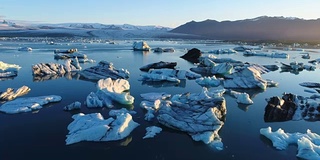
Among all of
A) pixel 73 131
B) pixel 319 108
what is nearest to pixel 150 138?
pixel 73 131

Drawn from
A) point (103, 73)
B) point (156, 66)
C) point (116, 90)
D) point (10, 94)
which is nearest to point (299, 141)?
point (116, 90)

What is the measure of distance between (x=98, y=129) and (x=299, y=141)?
15.6ft

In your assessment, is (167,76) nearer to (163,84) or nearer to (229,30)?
(163,84)

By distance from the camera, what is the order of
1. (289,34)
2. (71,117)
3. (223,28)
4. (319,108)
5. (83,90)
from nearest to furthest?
1. (71,117)
2. (319,108)
3. (83,90)
4. (289,34)
5. (223,28)

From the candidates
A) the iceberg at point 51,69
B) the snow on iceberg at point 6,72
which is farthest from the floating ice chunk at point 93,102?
the iceberg at point 51,69

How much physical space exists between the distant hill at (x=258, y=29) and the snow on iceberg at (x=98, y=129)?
360 feet

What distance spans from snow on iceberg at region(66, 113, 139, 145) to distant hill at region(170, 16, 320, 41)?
109580mm

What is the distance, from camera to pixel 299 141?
270 inches

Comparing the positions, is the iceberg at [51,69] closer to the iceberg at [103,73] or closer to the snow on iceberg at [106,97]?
the iceberg at [103,73]

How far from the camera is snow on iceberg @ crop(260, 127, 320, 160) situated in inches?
255

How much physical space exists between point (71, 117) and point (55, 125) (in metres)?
0.70

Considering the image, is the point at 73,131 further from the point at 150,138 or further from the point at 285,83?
the point at 285,83

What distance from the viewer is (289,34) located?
119812 millimetres

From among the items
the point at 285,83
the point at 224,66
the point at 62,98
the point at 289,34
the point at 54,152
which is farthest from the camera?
the point at 289,34
